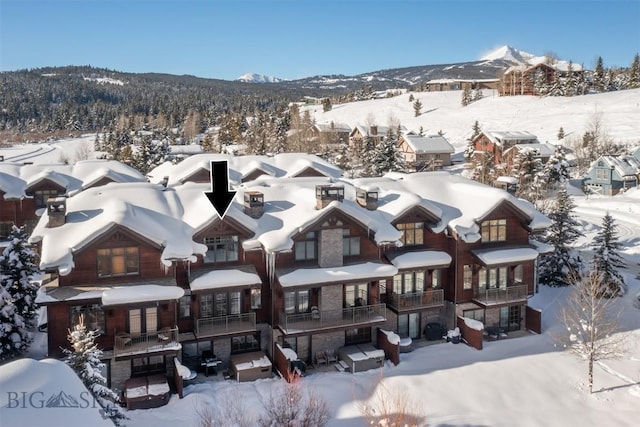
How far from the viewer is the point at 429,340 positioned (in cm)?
2827

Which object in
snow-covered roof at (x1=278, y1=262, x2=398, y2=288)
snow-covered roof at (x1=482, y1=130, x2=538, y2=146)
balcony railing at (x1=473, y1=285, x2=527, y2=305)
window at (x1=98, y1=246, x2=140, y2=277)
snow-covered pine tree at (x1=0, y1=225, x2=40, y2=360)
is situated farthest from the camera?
snow-covered roof at (x1=482, y1=130, x2=538, y2=146)

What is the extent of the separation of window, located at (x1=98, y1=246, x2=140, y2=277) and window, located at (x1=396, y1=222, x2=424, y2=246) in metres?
13.2

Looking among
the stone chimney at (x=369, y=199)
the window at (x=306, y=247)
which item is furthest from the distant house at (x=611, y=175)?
the window at (x=306, y=247)

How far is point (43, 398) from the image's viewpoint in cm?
948

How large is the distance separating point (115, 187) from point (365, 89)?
145851 mm

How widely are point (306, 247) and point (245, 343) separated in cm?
529

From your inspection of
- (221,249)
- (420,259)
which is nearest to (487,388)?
(420,259)

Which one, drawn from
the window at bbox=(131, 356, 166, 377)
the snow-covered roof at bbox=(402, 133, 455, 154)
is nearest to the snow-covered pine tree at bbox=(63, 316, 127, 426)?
the window at bbox=(131, 356, 166, 377)

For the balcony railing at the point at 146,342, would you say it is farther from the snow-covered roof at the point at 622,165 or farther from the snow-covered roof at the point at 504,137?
the snow-covered roof at the point at 504,137

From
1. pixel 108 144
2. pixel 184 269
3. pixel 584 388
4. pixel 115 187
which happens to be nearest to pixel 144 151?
pixel 108 144

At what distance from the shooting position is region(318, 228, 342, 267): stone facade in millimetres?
25375

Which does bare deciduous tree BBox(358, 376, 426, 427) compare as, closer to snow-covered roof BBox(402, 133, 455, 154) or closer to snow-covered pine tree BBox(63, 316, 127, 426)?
snow-covered pine tree BBox(63, 316, 127, 426)

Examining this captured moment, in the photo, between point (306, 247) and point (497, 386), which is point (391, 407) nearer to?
point (497, 386)

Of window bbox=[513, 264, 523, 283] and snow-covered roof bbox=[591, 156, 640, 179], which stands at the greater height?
snow-covered roof bbox=[591, 156, 640, 179]
